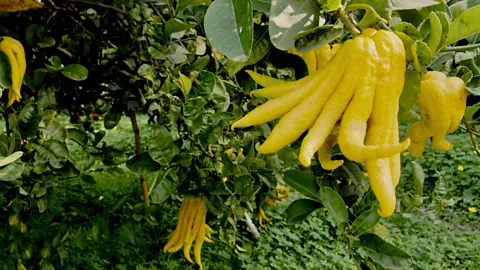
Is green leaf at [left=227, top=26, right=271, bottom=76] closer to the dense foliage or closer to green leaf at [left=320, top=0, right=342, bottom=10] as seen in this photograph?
the dense foliage

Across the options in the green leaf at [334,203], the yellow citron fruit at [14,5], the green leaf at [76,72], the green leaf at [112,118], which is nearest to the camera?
the green leaf at [334,203]

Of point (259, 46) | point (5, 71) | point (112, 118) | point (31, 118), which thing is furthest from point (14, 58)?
point (112, 118)

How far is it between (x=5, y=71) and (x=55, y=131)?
0.97 feet

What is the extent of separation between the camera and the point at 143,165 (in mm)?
1113

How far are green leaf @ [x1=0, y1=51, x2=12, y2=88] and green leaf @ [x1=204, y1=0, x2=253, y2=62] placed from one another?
1.82ft

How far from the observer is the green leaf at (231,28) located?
0.51 meters

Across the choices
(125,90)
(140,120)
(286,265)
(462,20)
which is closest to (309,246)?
(286,265)

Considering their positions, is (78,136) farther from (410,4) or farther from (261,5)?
(410,4)

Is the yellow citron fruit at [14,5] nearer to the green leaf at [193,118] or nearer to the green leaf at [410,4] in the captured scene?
the green leaf at [193,118]

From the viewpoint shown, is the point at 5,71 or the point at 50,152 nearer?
the point at 5,71

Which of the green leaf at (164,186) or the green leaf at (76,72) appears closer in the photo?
the green leaf at (164,186)

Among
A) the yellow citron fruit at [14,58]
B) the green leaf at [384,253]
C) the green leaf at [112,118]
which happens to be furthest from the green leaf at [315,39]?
the green leaf at [112,118]

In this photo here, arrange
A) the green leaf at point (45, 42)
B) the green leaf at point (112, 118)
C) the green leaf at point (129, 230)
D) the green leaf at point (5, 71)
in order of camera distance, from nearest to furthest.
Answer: the green leaf at point (5, 71)
the green leaf at point (45, 42)
the green leaf at point (129, 230)
the green leaf at point (112, 118)

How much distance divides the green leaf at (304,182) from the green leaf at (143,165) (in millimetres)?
344
